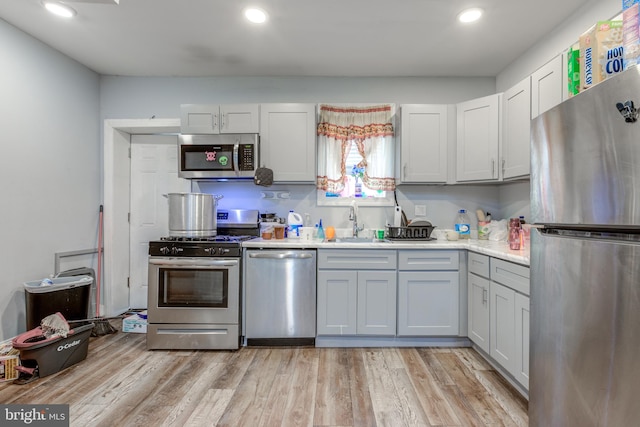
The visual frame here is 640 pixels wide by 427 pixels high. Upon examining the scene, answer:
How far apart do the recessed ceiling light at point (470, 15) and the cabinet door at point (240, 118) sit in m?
1.86

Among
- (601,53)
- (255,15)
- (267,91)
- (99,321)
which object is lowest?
(99,321)

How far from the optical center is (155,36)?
2555mm

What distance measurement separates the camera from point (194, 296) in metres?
2.54

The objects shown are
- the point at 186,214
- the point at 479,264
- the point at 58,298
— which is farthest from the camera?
the point at 186,214

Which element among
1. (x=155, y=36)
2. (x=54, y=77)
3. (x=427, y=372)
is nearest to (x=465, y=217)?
(x=427, y=372)

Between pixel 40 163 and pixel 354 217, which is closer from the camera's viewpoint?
pixel 40 163

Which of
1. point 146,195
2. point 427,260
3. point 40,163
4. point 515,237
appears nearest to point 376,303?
point 427,260

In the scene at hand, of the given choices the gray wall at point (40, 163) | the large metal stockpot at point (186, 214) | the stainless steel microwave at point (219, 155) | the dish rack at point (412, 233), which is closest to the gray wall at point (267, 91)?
the gray wall at point (40, 163)

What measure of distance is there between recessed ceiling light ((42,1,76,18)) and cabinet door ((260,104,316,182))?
5.09 feet

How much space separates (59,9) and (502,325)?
12.9 ft

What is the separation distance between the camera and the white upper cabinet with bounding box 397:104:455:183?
9.61 feet

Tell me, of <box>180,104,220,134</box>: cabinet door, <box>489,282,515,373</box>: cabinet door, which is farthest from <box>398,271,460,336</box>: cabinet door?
<box>180,104,220,134</box>: cabinet door

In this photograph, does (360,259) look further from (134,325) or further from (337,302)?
(134,325)

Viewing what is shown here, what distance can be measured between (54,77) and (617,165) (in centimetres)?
402
